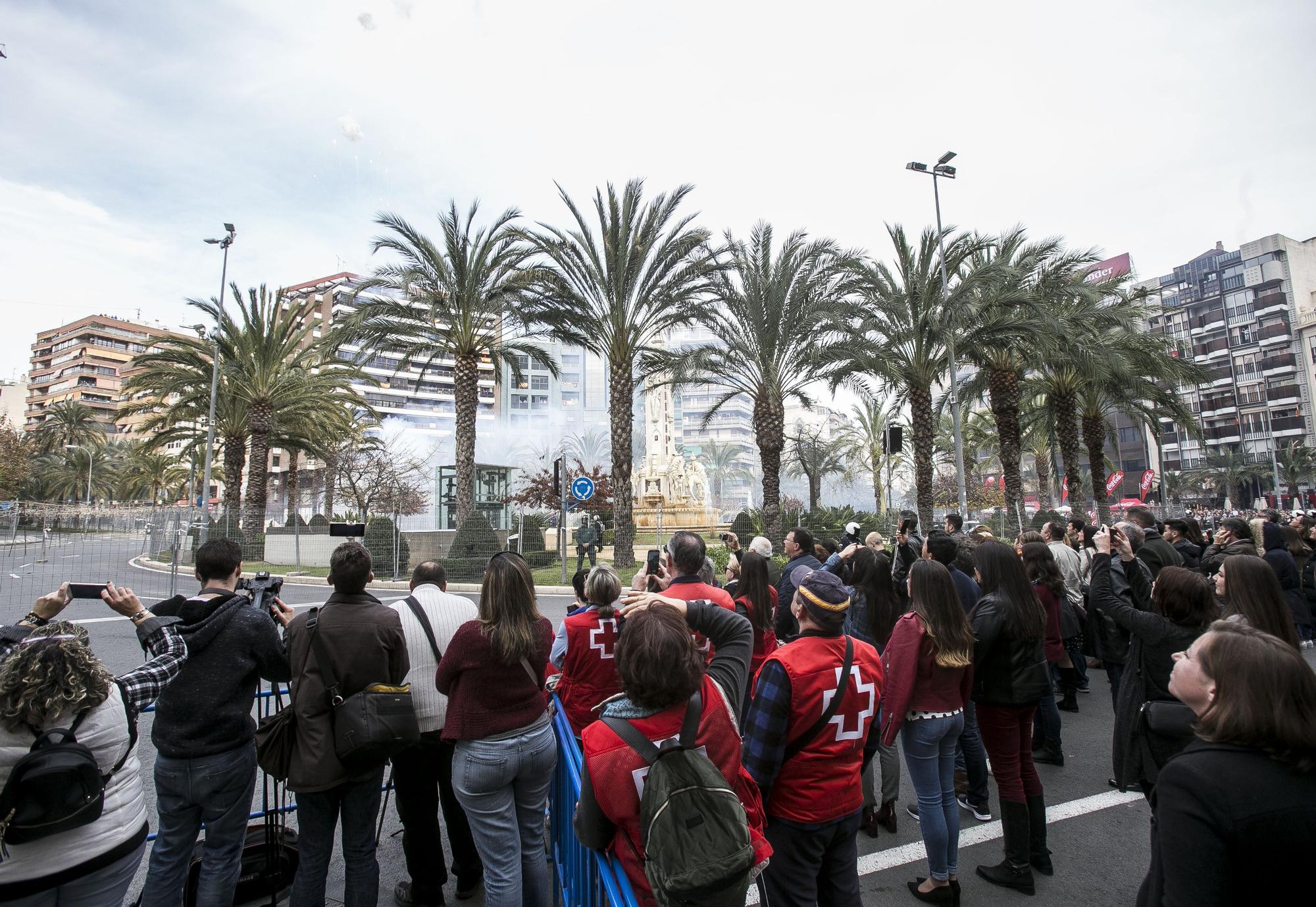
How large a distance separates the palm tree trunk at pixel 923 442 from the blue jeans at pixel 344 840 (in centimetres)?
1816

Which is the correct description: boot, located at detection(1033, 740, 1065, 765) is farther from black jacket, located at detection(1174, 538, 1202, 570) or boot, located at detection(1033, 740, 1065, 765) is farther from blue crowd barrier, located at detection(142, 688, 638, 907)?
blue crowd barrier, located at detection(142, 688, 638, 907)

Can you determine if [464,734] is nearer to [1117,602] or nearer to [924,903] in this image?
[924,903]

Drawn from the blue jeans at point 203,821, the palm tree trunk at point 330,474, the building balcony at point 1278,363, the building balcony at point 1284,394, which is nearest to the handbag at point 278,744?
the blue jeans at point 203,821

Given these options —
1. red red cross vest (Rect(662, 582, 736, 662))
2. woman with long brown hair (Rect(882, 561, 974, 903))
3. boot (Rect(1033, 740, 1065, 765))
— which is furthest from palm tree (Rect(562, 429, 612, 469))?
woman with long brown hair (Rect(882, 561, 974, 903))

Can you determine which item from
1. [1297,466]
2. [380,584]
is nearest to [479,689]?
[380,584]

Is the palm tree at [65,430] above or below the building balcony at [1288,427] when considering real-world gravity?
above

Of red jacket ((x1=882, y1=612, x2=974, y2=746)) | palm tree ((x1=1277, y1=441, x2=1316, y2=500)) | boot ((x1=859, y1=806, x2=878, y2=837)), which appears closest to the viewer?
red jacket ((x1=882, y1=612, x2=974, y2=746))

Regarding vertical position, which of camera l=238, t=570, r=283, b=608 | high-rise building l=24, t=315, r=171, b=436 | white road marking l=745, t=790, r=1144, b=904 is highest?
high-rise building l=24, t=315, r=171, b=436

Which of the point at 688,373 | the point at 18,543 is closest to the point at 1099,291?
the point at 688,373

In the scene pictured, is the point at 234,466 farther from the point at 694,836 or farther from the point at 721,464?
the point at 721,464

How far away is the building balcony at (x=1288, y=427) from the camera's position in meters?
59.0

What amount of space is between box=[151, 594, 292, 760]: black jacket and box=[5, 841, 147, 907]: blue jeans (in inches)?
18.1

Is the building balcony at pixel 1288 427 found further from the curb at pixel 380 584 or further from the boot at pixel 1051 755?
the boot at pixel 1051 755

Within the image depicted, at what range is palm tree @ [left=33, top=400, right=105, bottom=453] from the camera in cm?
5547
